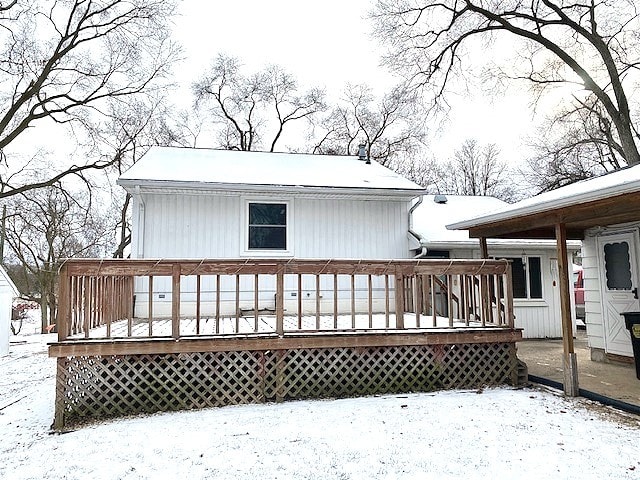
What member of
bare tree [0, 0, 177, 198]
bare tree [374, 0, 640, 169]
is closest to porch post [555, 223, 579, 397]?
bare tree [374, 0, 640, 169]

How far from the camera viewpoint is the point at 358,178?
1049cm

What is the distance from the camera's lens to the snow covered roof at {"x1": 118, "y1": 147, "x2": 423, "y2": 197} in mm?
9047

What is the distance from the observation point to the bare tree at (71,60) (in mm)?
14078

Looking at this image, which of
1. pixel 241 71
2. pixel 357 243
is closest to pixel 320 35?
pixel 241 71

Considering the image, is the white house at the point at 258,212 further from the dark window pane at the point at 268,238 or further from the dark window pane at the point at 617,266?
the dark window pane at the point at 617,266

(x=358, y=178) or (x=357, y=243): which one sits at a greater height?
(x=358, y=178)

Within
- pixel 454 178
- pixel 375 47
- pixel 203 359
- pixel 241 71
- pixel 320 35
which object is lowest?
pixel 203 359

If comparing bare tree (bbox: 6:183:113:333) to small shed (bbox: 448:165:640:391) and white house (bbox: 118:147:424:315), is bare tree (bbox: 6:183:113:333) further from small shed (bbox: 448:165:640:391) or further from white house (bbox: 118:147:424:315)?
small shed (bbox: 448:165:640:391)

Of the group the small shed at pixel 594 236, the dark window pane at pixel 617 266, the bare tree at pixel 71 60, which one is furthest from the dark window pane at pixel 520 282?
the bare tree at pixel 71 60

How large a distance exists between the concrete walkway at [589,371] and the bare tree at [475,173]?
18522 mm

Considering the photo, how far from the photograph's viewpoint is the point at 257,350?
555 cm

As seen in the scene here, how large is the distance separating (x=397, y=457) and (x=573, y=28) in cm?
1537

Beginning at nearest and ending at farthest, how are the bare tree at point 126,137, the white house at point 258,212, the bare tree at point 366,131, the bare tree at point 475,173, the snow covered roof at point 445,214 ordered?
the white house at point 258,212 → the snow covered roof at point 445,214 → the bare tree at point 126,137 → the bare tree at point 366,131 → the bare tree at point 475,173

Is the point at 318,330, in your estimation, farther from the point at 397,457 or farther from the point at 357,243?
the point at 357,243
